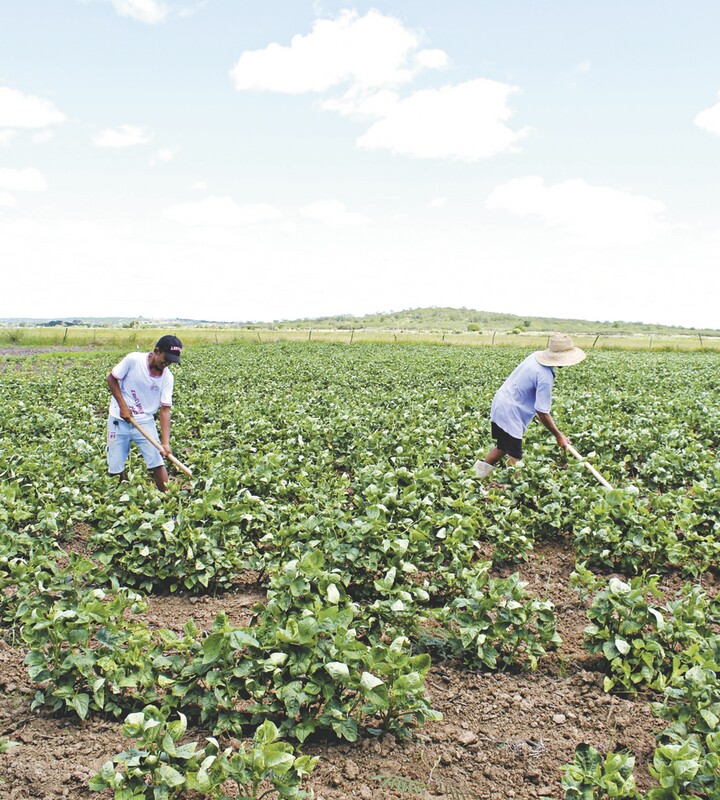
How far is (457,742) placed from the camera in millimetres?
3131

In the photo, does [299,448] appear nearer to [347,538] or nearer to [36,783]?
[347,538]

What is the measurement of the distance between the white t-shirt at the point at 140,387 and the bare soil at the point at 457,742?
10.1ft

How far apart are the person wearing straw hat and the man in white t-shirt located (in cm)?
359

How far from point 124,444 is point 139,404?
0.51 meters

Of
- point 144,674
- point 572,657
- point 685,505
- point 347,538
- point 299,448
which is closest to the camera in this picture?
point 144,674

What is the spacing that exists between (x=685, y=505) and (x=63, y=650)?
206 inches

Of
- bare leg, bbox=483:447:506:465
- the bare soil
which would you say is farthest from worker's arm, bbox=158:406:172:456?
bare leg, bbox=483:447:506:465

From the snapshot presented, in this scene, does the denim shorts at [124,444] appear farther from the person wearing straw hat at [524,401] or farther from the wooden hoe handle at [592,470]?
the wooden hoe handle at [592,470]

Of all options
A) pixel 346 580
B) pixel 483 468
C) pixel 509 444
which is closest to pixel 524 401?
pixel 509 444

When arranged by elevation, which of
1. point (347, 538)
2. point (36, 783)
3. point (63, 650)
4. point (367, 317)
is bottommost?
point (36, 783)

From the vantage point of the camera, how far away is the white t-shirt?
653 cm

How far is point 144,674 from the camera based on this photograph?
313cm

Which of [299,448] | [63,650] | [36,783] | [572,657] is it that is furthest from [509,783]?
[299,448]

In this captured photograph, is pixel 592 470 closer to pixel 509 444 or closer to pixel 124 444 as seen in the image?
pixel 509 444
